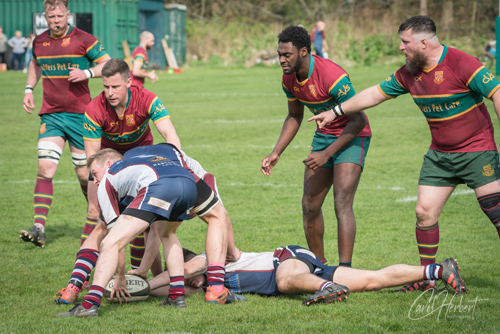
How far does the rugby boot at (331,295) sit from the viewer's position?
5000 millimetres

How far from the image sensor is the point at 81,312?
189 inches

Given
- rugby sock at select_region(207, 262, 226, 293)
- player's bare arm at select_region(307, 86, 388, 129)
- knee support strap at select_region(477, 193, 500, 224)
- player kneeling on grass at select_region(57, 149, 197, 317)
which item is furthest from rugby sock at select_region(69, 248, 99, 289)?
knee support strap at select_region(477, 193, 500, 224)

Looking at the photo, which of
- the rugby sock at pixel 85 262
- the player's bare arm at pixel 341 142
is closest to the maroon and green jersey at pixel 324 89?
the player's bare arm at pixel 341 142

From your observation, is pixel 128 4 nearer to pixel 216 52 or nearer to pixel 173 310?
pixel 216 52

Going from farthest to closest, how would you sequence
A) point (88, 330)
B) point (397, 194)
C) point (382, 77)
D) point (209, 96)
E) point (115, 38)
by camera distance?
point (115, 38), point (382, 77), point (209, 96), point (397, 194), point (88, 330)

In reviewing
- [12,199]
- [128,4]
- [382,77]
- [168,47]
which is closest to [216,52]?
[168,47]

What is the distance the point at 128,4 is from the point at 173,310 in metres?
32.9

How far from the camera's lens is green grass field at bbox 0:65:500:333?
4723 mm

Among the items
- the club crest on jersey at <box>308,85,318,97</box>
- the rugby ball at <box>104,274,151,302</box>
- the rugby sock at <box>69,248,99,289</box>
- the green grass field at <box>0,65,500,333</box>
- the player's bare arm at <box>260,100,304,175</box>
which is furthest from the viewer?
the player's bare arm at <box>260,100,304,175</box>

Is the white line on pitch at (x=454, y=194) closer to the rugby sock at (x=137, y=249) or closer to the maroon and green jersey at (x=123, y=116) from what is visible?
the rugby sock at (x=137, y=249)

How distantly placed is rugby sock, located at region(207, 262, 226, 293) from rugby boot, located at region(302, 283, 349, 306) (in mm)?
787

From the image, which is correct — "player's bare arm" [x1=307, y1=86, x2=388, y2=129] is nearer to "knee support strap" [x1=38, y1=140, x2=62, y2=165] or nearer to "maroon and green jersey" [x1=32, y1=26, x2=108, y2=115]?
"maroon and green jersey" [x1=32, y1=26, x2=108, y2=115]

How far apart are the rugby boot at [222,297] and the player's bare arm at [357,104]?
5.65ft

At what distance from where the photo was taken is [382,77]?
25656 millimetres
